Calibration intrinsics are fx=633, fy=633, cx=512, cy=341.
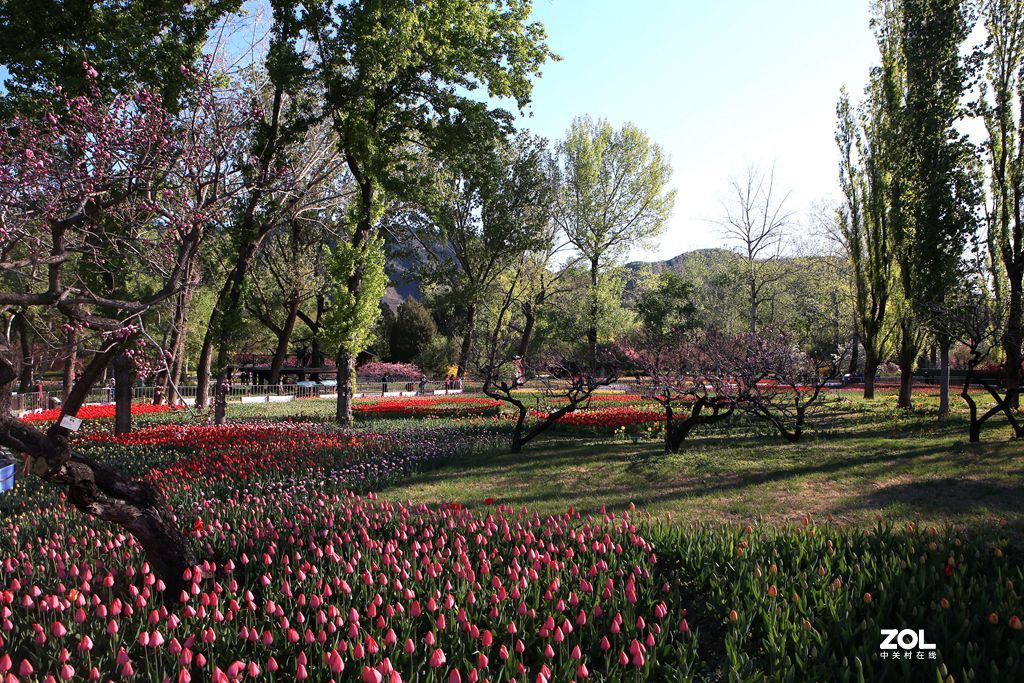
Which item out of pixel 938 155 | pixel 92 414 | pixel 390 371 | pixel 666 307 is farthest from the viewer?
pixel 390 371

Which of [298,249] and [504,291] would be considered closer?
[298,249]

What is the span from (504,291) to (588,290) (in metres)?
→ 6.00

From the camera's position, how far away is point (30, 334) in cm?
4088

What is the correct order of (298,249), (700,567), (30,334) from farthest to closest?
1. (30,334)
2. (298,249)
3. (700,567)

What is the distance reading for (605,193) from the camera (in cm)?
3853

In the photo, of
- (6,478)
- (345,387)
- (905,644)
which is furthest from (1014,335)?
(6,478)

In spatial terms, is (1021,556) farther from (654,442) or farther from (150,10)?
(150,10)

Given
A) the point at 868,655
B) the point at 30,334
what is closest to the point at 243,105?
the point at 868,655

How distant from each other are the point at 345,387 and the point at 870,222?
1942 cm

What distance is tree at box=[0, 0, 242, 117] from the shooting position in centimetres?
1209

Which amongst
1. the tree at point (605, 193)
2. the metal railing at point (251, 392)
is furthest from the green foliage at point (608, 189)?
the metal railing at point (251, 392)

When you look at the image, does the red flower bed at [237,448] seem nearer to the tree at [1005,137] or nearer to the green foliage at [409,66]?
the green foliage at [409,66]

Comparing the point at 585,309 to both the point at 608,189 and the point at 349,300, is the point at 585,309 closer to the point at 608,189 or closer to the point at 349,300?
the point at 608,189

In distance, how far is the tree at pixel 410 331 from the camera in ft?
202
